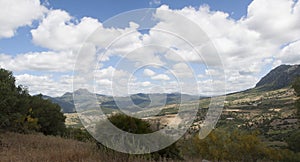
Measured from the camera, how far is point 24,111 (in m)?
24.8

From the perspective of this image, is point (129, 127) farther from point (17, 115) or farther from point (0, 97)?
point (17, 115)

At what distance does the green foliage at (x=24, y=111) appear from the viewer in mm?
18266

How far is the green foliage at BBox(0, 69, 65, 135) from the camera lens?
18266mm

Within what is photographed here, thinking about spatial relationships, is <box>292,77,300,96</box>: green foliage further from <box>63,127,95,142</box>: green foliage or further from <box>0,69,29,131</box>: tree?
<box>0,69,29,131</box>: tree

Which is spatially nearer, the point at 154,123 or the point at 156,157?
the point at 156,157

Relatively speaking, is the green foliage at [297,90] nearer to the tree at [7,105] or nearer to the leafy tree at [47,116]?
the tree at [7,105]

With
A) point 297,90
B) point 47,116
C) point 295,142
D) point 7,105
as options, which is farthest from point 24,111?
point 295,142

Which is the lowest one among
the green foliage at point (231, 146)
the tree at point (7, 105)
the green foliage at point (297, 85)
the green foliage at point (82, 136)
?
the green foliage at point (231, 146)

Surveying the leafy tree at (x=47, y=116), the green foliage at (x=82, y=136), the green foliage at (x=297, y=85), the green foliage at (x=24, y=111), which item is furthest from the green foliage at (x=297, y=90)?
the leafy tree at (x=47, y=116)

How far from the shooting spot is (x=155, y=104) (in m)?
8.40

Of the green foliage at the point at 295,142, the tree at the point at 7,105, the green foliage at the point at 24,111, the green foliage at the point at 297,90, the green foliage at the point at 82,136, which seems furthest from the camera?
the green foliage at the point at 295,142

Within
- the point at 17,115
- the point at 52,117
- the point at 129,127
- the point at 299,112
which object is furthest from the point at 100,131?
the point at 52,117

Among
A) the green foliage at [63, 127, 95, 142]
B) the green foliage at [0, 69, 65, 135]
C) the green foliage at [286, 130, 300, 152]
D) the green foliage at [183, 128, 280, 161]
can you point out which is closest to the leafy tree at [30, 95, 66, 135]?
the green foliage at [0, 69, 65, 135]

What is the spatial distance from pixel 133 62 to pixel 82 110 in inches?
73.5
